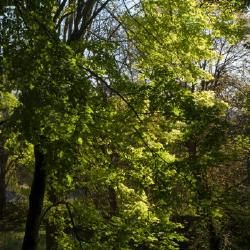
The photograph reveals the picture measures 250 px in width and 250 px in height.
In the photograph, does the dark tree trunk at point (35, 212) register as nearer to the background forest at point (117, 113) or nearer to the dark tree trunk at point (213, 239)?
the background forest at point (117, 113)

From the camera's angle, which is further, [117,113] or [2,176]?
[2,176]

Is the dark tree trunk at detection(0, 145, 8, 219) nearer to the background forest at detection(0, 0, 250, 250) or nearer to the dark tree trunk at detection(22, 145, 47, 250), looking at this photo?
the background forest at detection(0, 0, 250, 250)

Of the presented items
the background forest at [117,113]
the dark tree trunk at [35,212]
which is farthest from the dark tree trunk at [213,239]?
the dark tree trunk at [35,212]

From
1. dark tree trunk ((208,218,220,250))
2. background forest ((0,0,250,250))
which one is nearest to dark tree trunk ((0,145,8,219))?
background forest ((0,0,250,250))

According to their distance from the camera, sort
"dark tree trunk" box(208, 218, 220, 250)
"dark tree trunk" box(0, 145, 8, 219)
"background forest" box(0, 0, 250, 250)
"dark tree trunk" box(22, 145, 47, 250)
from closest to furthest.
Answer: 1. "background forest" box(0, 0, 250, 250)
2. "dark tree trunk" box(22, 145, 47, 250)
3. "dark tree trunk" box(208, 218, 220, 250)
4. "dark tree trunk" box(0, 145, 8, 219)

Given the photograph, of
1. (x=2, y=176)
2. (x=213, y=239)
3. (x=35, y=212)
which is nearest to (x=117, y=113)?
(x=35, y=212)

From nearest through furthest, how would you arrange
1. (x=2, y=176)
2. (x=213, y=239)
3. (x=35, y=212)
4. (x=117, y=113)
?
(x=117, y=113), (x=35, y=212), (x=213, y=239), (x=2, y=176)

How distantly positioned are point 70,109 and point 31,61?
32.8 inches

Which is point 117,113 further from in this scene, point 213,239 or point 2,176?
point 2,176

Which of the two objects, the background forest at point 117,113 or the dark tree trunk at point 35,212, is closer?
the background forest at point 117,113

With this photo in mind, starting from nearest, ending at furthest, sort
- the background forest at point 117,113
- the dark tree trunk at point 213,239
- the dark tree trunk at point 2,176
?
1. the background forest at point 117,113
2. the dark tree trunk at point 213,239
3. the dark tree trunk at point 2,176

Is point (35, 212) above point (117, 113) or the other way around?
the other way around

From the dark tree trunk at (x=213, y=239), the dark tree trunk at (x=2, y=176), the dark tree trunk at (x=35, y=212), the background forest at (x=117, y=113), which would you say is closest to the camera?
the background forest at (x=117, y=113)

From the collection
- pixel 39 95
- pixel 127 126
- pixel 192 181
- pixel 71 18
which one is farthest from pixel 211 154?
pixel 71 18
